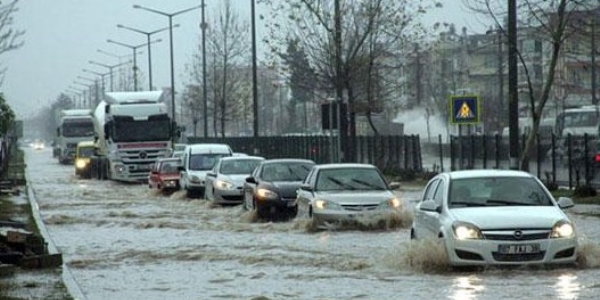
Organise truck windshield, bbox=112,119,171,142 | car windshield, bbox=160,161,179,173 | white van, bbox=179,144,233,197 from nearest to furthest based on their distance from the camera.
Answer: white van, bbox=179,144,233,197 → car windshield, bbox=160,161,179,173 → truck windshield, bbox=112,119,171,142

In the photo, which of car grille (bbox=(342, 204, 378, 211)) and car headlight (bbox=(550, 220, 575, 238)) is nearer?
car headlight (bbox=(550, 220, 575, 238))

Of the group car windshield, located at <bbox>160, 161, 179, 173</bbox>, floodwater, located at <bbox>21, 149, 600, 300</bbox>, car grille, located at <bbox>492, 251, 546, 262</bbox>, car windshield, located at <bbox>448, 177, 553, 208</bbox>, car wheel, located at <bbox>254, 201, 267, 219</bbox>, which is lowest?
floodwater, located at <bbox>21, 149, 600, 300</bbox>

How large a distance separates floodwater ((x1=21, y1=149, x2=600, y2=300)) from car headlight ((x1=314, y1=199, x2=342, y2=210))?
471 millimetres

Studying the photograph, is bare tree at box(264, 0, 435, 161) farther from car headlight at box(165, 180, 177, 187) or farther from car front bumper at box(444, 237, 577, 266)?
car front bumper at box(444, 237, 577, 266)

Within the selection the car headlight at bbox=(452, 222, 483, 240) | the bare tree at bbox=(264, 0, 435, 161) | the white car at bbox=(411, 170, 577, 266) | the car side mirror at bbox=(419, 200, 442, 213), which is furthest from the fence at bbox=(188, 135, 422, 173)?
the car headlight at bbox=(452, 222, 483, 240)

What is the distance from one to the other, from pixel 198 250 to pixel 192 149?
69.8 ft

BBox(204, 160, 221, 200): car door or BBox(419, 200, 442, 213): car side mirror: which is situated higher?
BBox(419, 200, 442, 213): car side mirror

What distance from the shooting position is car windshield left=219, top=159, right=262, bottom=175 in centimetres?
3647

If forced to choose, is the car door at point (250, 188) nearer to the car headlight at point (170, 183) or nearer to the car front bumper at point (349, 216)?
the car front bumper at point (349, 216)

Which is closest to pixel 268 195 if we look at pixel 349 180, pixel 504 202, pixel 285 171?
pixel 285 171

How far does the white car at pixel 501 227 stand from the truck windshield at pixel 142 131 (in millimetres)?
37574

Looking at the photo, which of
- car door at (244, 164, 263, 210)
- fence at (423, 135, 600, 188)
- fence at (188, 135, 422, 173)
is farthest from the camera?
fence at (188, 135, 422, 173)

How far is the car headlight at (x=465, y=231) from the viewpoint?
15.9 m

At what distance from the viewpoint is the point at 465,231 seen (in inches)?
632
